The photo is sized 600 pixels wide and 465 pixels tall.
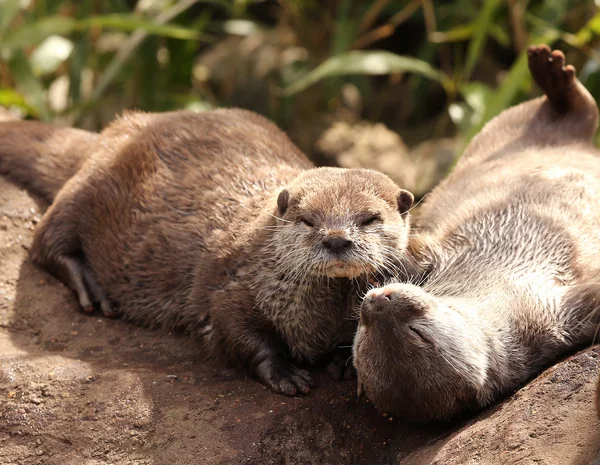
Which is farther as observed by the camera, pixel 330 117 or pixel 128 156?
pixel 330 117

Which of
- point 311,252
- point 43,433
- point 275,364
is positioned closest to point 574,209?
point 311,252

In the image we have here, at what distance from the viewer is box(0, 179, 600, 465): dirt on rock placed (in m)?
2.75

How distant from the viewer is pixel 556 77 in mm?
4359

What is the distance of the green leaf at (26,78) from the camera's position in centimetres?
573

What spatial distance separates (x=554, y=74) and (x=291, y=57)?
11.8 ft

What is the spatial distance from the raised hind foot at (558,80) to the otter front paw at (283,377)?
6.53 ft

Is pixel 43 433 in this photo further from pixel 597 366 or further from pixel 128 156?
pixel 597 366

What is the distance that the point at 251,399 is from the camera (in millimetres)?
3348

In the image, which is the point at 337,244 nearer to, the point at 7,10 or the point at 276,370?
the point at 276,370

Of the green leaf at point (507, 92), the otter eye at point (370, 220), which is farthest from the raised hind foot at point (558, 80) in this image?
the otter eye at point (370, 220)

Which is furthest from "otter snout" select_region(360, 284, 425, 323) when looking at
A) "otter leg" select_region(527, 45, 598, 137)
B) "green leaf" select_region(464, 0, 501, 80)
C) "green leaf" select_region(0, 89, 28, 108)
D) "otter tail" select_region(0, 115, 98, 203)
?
"green leaf" select_region(0, 89, 28, 108)

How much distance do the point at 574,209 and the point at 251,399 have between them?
1.53m

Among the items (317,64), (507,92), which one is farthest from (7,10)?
(507,92)

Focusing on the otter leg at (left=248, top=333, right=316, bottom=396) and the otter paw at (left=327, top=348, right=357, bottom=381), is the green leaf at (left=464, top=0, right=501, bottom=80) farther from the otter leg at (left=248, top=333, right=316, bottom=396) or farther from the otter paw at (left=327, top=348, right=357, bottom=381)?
the otter leg at (left=248, top=333, right=316, bottom=396)
